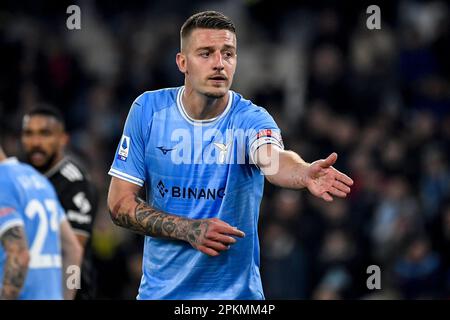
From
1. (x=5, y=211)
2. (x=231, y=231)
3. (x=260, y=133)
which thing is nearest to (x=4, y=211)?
(x=5, y=211)

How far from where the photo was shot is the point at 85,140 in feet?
51.7

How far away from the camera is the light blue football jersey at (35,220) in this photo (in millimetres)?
→ 6805

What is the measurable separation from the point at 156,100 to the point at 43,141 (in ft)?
8.85

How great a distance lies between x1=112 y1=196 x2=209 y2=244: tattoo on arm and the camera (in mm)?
6289

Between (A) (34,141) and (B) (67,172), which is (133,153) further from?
(A) (34,141)

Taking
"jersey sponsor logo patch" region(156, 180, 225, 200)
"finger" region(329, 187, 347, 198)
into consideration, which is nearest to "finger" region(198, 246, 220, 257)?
"jersey sponsor logo patch" region(156, 180, 225, 200)

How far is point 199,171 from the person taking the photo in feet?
21.8

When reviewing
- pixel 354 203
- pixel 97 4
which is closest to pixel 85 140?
pixel 97 4

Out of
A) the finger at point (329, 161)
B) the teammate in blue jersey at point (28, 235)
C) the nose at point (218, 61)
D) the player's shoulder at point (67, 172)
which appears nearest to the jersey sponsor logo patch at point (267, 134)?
the nose at point (218, 61)

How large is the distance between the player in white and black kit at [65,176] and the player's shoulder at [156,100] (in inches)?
88.5

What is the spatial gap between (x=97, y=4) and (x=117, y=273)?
6.50 m
